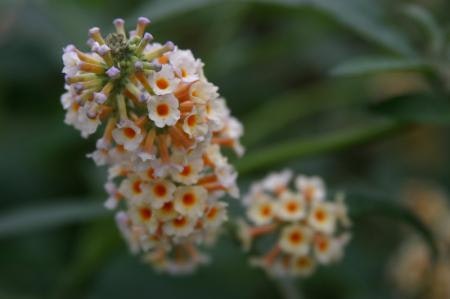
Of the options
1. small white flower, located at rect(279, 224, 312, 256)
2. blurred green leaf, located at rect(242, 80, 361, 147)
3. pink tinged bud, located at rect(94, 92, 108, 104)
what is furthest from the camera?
blurred green leaf, located at rect(242, 80, 361, 147)

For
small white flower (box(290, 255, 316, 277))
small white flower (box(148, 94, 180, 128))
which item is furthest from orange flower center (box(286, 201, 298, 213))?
small white flower (box(148, 94, 180, 128))

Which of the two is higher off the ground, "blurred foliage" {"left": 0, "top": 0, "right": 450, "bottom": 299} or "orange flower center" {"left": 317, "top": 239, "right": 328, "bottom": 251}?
"blurred foliage" {"left": 0, "top": 0, "right": 450, "bottom": 299}

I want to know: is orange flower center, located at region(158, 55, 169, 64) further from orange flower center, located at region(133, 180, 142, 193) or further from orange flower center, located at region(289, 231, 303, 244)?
orange flower center, located at region(289, 231, 303, 244)

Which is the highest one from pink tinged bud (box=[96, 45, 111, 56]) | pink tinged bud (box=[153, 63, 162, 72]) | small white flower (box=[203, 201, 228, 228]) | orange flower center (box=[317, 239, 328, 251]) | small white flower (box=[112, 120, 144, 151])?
pink tinged bud (box=[96, 45, 111, 56])

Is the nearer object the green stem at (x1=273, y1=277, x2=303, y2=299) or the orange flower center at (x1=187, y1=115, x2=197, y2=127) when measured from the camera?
the orange flower center at (x1=187, y1=115, x2=197, y2=127)

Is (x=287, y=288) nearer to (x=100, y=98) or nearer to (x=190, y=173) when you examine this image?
(x=190, y=173)

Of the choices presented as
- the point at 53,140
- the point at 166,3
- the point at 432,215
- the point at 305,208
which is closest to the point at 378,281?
the point at 432,215

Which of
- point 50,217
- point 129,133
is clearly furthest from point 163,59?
point 50,217
